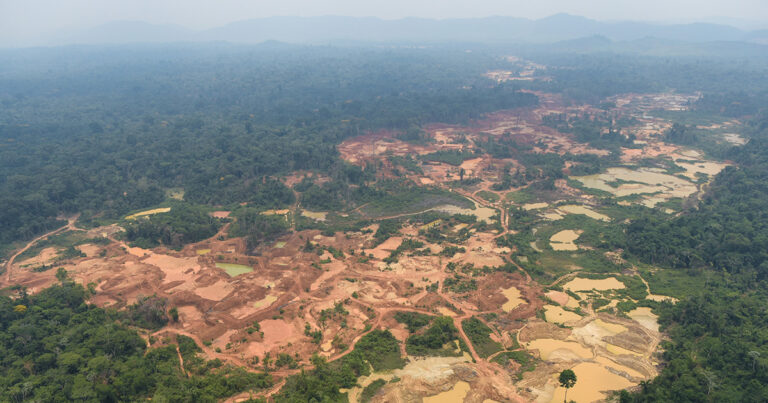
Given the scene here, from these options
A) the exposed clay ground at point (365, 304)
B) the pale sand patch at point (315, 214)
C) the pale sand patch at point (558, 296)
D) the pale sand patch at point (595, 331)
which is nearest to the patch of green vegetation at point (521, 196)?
the exposed clay ground at point (365, 304)

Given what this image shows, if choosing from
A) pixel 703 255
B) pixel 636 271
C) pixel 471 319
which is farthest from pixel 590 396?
pixel 703 255

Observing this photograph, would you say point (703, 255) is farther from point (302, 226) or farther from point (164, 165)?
point (164, 165)

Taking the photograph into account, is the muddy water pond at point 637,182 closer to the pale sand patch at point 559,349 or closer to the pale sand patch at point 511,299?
the pale sand patch at point 511,299

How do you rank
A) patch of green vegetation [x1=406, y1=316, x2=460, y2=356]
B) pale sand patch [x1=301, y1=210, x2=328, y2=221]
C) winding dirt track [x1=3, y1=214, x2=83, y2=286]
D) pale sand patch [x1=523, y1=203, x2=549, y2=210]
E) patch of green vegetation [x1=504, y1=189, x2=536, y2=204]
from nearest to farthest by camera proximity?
patch of green vegetation [x1=406, y1=316, x2=460, y2=356] < winding dirt track [x1=3, y1=214, x2=83, y2=286] < pale sand patch [x1=301, y1=210, x2=328, y2=221] < pale sand patch [x1=523, y1=203, x2=549, y2=210] < patch of green vegetation [x1=504, y1=189, x2=536, y2=204]

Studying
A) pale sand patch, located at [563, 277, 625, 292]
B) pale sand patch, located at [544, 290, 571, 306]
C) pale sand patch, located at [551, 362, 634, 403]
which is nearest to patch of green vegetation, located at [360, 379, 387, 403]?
pale sand patch, located at [551, 362, 634, 403]

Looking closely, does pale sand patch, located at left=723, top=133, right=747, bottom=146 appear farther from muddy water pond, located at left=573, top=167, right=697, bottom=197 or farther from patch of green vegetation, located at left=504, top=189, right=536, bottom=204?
patch of green vegetation, located at left=504, top=189, right=536, bottom=204

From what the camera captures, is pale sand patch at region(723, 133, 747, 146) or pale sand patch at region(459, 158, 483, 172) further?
pale sand patch at region(723, 133, 747, 146)
